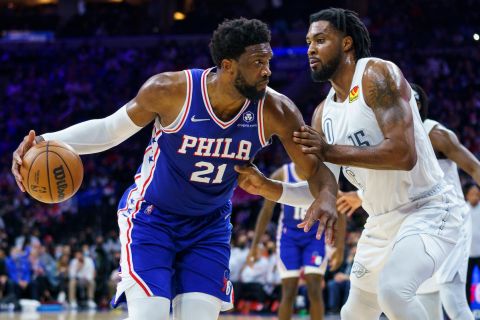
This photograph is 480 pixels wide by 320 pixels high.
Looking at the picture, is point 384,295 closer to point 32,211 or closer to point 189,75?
point 189,75

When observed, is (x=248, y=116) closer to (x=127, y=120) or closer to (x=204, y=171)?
(x=204, y=171)

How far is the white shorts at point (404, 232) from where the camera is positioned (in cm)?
478

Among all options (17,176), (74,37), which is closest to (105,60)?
(74,37)

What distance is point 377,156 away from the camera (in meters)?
4.58

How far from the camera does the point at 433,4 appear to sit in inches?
993

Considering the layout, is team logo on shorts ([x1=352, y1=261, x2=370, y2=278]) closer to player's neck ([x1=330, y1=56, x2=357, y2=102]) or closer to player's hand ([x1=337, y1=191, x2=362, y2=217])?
player's hand ([x1=337, y1=191, x2=362, y2=217])

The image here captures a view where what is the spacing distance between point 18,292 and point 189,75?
481 inches

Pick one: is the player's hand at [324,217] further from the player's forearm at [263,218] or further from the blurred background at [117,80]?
the blurred background at [117,80]

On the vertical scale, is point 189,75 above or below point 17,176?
above

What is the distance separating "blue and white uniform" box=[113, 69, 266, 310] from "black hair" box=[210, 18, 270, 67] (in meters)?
0.19

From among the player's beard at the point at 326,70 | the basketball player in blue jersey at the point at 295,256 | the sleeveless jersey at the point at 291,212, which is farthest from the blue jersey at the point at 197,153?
the sleeveless jersey at the point at 291,212

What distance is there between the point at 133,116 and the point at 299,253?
17.3ft

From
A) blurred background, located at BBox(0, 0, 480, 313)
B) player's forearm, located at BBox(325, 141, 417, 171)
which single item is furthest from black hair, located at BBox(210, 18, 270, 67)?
blurred background, located at BBox(0, 0, 480, 313)

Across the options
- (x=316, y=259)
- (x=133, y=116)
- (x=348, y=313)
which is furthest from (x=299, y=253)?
(x=133, y=116)
